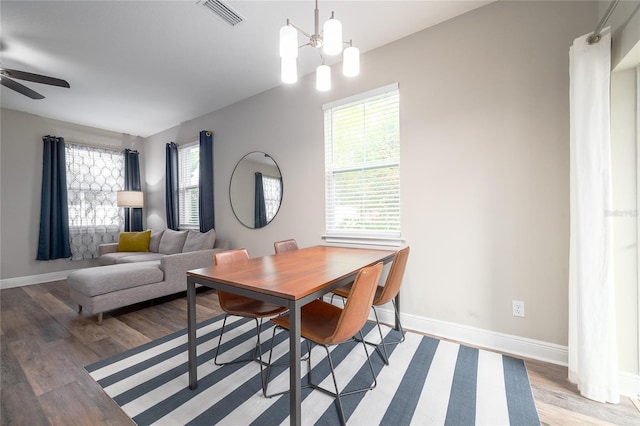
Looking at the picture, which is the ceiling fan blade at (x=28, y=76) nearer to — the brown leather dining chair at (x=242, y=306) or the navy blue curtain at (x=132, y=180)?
the brown leather dining chair at (x=242, y=306)

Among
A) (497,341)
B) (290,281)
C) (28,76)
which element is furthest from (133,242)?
(497,341)

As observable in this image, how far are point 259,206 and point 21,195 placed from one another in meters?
3.98

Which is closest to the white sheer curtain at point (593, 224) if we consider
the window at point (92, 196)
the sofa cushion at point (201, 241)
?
the sofa cushion at point (201, 241)

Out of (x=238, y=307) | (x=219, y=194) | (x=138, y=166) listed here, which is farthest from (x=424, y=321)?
(x=138, y=166)

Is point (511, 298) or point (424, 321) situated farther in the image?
point (424, 321)

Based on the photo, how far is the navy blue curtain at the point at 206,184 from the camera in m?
4.12

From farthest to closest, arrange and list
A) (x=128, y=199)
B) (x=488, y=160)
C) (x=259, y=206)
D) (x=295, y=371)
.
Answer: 1. (x=128, y=199)
2. (x=259, y=206)
3. (x=488, y=160)
4. (x=295, y=371)

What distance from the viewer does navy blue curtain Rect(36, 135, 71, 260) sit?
426 cm

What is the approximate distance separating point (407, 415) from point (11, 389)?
2447 millimetres

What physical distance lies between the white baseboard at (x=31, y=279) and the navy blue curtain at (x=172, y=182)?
2017mm

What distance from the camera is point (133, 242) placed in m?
4.53

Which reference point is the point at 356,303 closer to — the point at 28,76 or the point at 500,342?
the point at 500,342

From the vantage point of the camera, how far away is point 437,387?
164 centimetres

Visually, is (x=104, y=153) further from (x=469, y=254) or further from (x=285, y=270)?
(x=469, y=254)
